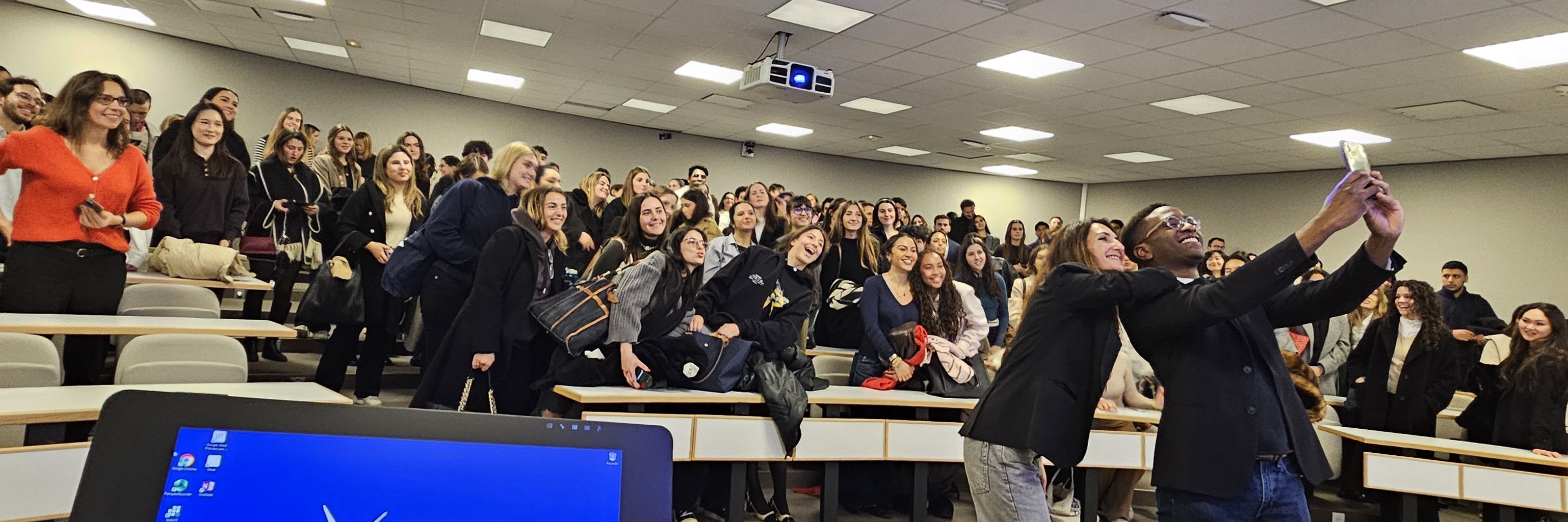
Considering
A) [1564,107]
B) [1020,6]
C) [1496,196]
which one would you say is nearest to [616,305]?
[1020,6]

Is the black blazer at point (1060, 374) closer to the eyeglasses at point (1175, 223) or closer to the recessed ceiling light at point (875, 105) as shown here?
the eyeglasses at point (1175, 223)

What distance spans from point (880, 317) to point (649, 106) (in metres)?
6.94

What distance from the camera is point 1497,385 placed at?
5102 millimetres

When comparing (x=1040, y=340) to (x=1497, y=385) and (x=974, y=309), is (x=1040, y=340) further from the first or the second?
(x=1497, y=385)

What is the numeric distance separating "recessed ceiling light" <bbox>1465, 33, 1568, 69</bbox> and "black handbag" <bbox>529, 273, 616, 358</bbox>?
5.85 meters

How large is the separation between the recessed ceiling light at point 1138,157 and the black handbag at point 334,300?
31.6 ft

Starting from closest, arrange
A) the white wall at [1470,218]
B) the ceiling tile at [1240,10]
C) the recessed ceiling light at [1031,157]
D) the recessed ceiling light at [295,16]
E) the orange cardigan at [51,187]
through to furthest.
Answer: the orange cardigan at [51,187]
the ceiling tile at [1240,10]
the recessed ceiling light at [295,16]
the white wall at [1470,218]
the recessed ceiling light at [1031,157]

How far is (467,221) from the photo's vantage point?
4.02 meters

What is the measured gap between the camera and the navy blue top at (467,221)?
3922 mm

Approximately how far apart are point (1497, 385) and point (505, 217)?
5.37 m

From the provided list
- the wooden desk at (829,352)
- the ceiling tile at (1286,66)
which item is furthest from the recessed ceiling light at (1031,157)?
the wooden desk at (829,352)

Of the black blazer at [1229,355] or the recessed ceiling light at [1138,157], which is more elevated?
the recessed ceiling light at [1138,157]

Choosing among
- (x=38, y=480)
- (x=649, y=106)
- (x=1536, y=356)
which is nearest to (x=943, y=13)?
(x=1536, y=356)

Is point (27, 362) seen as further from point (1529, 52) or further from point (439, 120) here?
point (439, 120)
